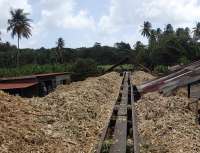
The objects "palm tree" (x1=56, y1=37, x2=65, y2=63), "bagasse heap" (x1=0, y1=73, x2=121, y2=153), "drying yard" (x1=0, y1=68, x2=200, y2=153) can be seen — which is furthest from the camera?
"palm tree" (x1=56, y1=37, x2=65, y2=63)

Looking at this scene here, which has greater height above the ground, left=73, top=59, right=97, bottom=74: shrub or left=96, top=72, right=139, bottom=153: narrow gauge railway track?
left=73, top=59, right=97, bottom=74: shrub

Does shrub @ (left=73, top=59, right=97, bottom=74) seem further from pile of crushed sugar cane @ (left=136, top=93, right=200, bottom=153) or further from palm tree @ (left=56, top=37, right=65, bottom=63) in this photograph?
palm tree @ (left=56, top=37, right=65, bottom=63)

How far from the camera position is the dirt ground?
902cm

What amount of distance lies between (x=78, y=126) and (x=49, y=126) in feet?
3.01

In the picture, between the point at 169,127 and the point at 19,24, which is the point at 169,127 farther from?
the point at 19,24

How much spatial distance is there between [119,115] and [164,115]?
3.05 metres

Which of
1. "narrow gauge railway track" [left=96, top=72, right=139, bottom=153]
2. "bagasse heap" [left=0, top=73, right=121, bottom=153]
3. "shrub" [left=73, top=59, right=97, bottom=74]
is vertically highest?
"shrub" [left=73, top=59, right=97, bottom=74]

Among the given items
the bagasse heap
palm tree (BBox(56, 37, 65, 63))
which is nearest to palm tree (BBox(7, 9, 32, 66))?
palm tree (BBox(56, 37, 65, 63))

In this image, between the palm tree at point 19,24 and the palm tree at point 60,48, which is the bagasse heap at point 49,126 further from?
the palm tree at point 60,48

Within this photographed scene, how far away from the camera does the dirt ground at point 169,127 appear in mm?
9016

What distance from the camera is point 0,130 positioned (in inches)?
374

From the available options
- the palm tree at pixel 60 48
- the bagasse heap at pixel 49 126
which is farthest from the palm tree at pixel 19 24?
the bagasse heap at pixel 49 126

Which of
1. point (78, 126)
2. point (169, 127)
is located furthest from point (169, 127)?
point (78, 126)

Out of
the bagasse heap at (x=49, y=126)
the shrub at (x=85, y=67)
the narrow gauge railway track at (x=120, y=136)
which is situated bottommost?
the narrow gauge railway track at (x=120, y=136)
